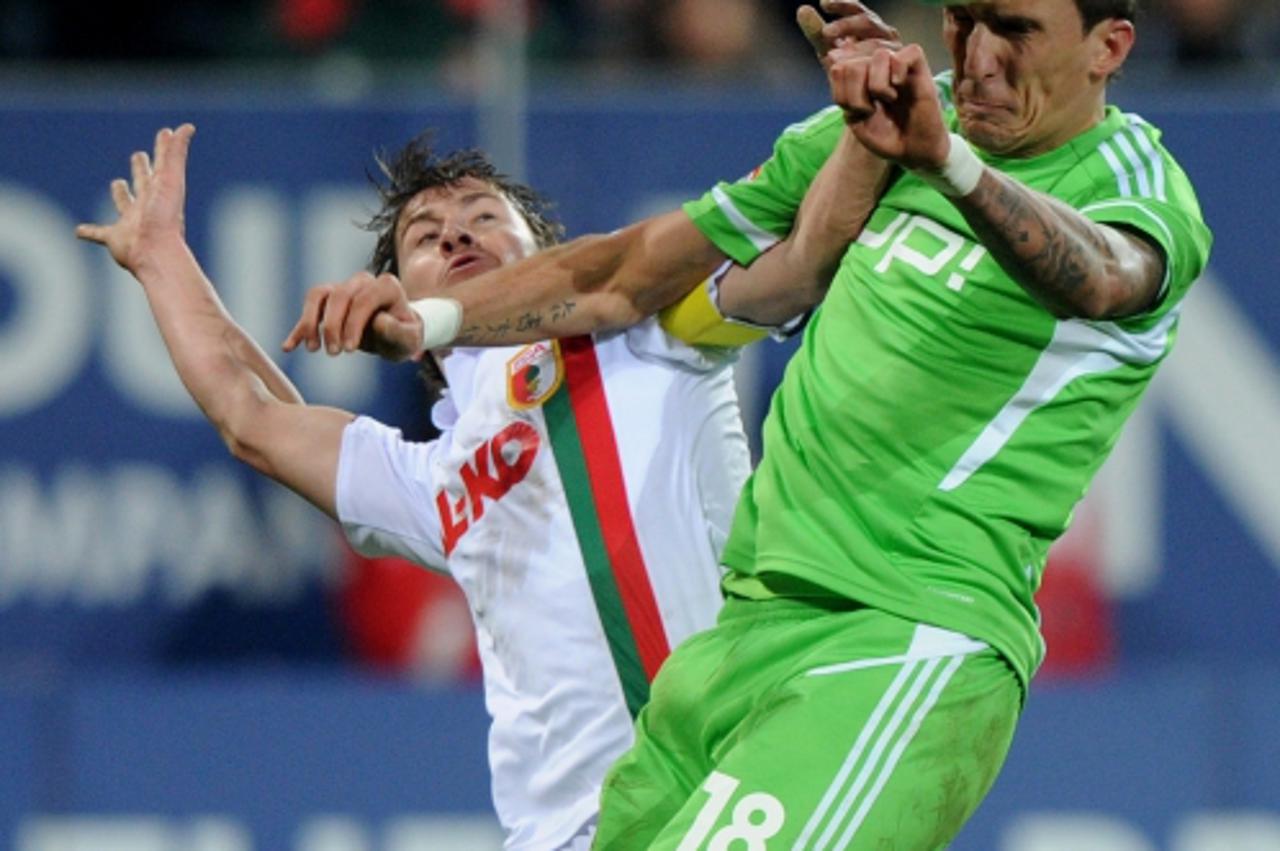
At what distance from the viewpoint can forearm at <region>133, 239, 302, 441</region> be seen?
196 inches

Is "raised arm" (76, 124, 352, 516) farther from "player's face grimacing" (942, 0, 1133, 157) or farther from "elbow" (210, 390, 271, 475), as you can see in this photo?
"player's face grimacing" (942, 0, 1133, 157)

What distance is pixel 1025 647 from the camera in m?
3.91

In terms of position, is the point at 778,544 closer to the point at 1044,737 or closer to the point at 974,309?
the point at 974,309

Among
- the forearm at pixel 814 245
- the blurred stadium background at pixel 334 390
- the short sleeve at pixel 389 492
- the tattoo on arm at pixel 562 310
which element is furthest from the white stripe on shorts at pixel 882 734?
the blurred stadium background at pixel 334 390

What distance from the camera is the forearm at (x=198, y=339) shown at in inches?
196

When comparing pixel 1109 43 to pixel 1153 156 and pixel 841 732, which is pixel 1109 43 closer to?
pixel 1153 156

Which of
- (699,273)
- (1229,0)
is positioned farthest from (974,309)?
(1229,0)

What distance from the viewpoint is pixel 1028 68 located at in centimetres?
382

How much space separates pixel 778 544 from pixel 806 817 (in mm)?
445

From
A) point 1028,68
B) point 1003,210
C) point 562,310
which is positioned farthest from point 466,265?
point 1003,210

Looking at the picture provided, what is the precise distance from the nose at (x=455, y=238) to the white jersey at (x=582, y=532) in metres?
0.24

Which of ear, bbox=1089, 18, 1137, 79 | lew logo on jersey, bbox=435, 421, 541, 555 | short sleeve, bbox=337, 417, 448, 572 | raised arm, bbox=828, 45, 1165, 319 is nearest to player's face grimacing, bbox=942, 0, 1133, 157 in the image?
ear, bbox=1089, 18, 1137, 79

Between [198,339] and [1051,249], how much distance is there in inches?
82.4

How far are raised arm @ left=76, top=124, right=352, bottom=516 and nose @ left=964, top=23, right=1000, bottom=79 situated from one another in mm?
1732
